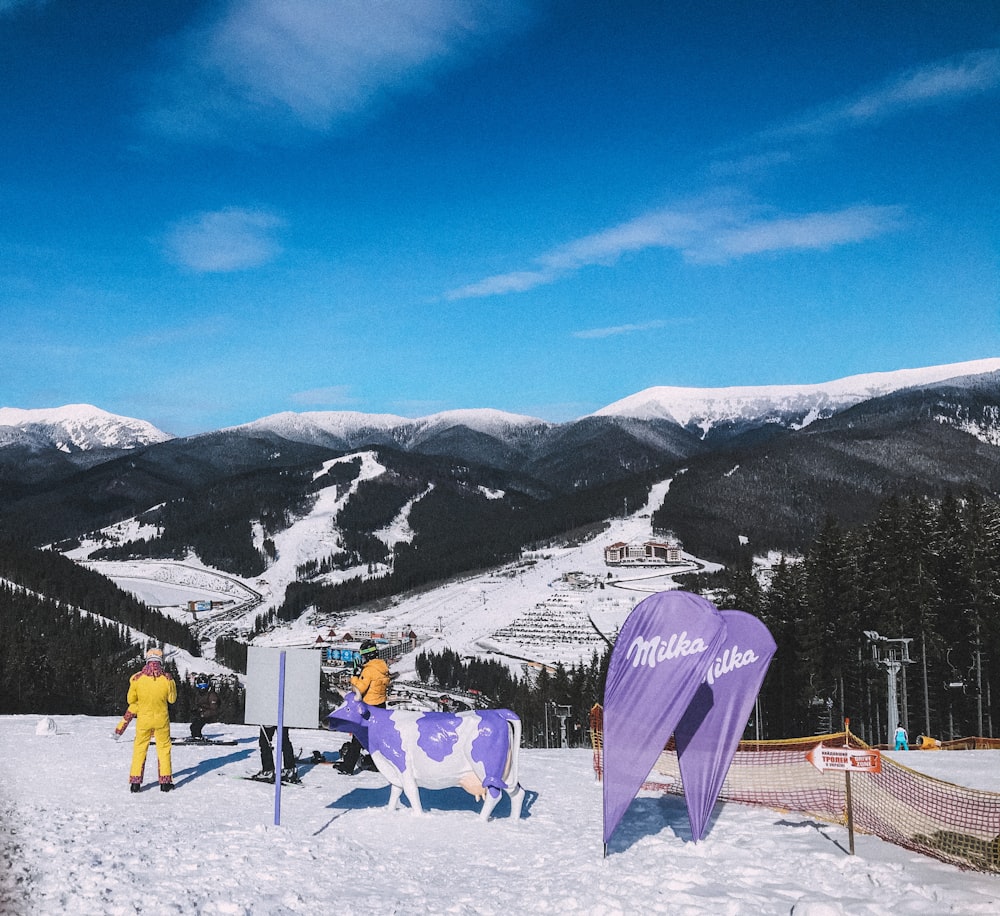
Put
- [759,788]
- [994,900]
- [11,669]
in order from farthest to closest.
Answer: [11,669] < [759,788] < [994,900]

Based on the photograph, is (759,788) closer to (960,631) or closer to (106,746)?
(106,746)

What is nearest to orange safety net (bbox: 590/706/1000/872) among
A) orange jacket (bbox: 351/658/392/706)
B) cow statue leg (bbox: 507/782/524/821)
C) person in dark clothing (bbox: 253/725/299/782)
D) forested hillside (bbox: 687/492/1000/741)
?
cow statue leg (bbox: 507/782/524/821)

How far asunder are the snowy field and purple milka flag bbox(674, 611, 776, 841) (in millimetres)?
1072

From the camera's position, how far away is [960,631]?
4244 cm

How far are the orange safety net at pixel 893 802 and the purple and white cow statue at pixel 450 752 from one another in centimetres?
166

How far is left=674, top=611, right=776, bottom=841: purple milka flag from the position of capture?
12602 mm

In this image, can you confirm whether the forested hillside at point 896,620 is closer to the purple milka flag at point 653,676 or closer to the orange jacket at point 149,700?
the purple milka flag at point 653,676

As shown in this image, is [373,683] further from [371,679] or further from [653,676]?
[653,676]

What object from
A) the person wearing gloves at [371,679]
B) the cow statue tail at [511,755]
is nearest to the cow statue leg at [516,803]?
the cow statue tail at [511,755]

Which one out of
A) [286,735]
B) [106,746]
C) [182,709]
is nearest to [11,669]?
[182,709]

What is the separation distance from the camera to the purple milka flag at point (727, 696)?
41.3 ft

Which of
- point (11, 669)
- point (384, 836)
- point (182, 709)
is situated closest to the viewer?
point (384, 836)

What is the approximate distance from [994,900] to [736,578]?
170ft

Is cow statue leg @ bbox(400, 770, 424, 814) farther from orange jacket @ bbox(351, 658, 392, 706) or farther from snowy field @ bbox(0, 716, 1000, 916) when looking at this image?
orange jacket @ bbox(351, 658, 392, 706)
